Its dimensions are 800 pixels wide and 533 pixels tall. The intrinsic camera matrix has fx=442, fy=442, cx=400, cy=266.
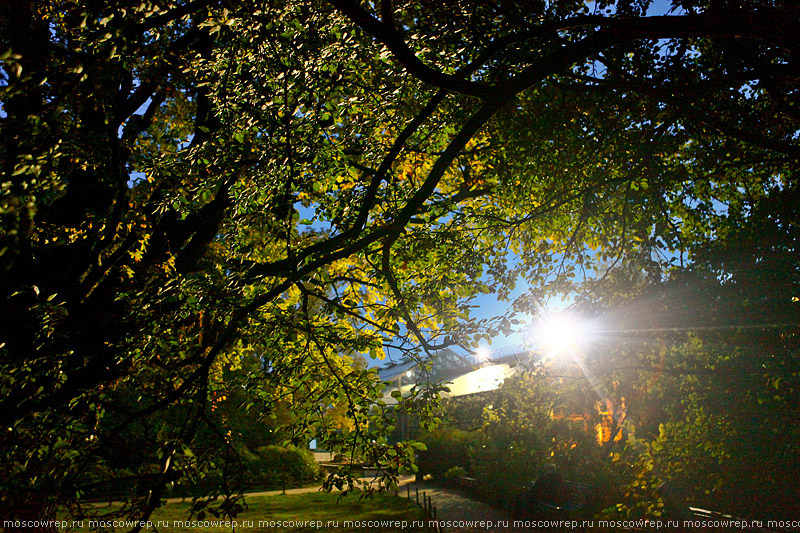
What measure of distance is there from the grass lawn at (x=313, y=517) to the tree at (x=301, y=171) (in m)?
8.53

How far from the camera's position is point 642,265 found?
7824mm

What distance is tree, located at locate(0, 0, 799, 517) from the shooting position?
4551 mm

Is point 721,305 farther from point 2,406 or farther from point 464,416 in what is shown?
point 464,416

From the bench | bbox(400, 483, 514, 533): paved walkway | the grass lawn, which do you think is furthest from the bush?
the bench

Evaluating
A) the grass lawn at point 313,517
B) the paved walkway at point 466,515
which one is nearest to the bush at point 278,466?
the grass lawn at point 313,517

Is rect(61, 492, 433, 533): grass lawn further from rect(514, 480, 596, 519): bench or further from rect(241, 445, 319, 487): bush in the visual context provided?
rect(241, 445, 319, 487): bush

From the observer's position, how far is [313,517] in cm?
1770

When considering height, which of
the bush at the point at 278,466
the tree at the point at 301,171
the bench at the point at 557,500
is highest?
the tree at the point at 301,171

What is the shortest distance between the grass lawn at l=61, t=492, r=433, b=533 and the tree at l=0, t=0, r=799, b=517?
853 centimetres

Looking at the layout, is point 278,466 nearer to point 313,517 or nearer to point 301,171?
point 313,517

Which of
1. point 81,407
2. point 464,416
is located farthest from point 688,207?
Result: point 464,416

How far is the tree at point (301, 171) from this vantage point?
4551mm

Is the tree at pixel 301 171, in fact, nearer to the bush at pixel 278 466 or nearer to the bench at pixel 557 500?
the bench at pixel 557 500

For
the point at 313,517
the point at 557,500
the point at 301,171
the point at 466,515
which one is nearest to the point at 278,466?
the point at 313,517
